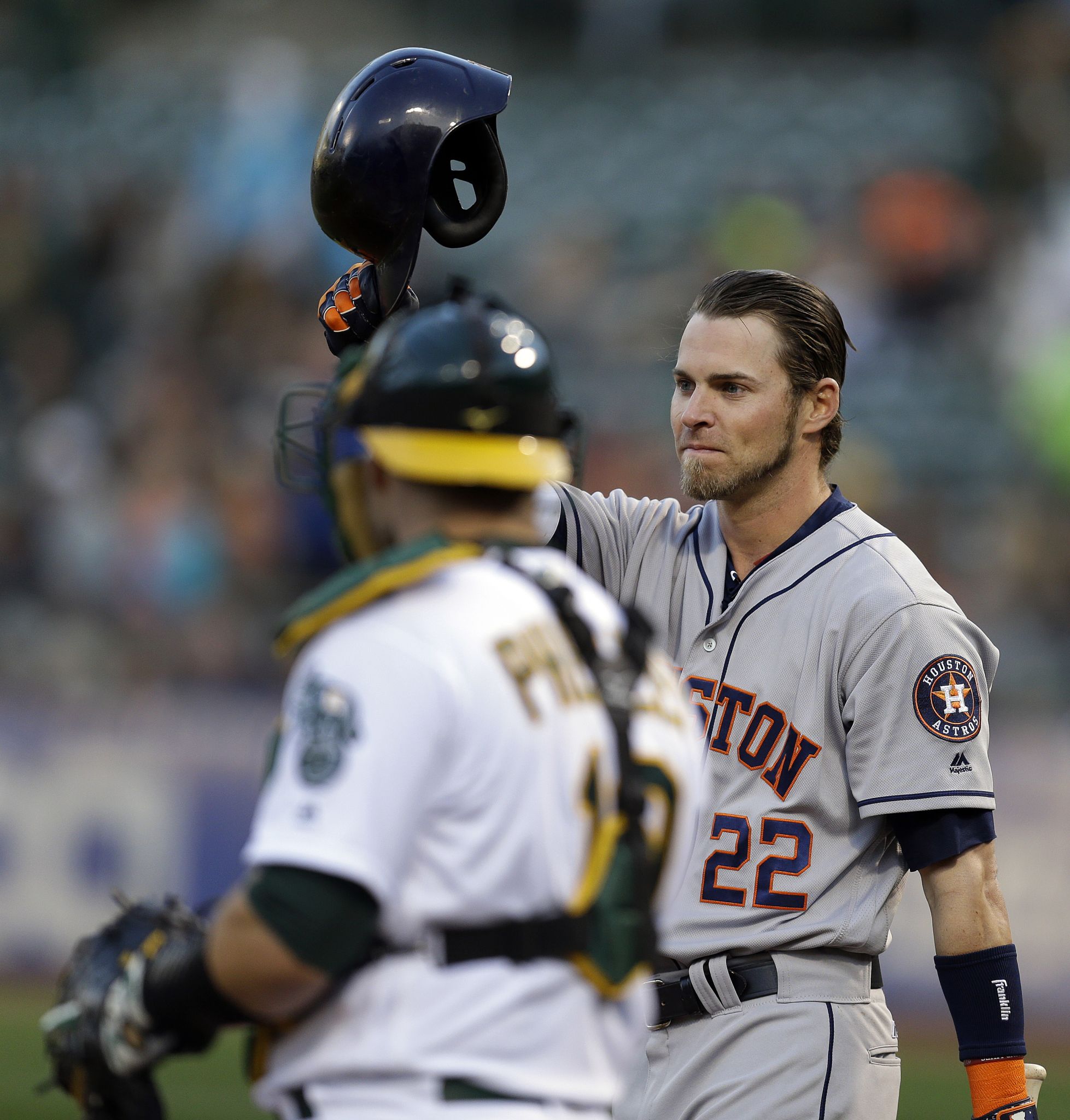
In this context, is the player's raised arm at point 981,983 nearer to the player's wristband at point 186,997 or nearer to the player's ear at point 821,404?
the player's ear at point 821,404

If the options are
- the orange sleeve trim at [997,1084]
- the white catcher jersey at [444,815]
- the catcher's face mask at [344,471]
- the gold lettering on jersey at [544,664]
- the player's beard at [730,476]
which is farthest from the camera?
the player's beard at [730,476]

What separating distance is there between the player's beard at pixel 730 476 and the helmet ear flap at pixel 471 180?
72 centimetres

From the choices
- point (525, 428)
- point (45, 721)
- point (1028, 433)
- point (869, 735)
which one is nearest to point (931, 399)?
point (1028, 433)

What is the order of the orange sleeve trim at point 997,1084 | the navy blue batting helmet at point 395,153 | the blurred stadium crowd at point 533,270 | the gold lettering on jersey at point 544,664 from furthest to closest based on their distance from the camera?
the blurred stadium crowd at point 533,270
the navy blue batting helmet at point 395,153
the orange sleeve trim at point 997,1084
the gold lettering on jersey at point 544,664

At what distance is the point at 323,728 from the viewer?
6.52ft

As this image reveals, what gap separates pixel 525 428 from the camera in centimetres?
221

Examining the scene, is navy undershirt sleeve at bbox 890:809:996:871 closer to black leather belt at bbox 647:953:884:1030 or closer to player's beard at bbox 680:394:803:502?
black leather belt at bbox 647:953:884:1030

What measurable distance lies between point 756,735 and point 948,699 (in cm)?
40

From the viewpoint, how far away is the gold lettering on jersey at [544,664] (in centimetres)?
206

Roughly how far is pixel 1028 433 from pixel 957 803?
8.34 m

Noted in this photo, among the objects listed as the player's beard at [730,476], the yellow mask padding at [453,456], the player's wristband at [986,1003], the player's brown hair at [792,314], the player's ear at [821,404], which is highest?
the player's brown hair at [792,314]

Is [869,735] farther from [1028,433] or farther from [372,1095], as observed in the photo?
[1028,433]

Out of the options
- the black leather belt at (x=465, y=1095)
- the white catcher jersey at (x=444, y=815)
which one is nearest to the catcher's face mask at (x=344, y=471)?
the white catcher jersey at (x=444, y=815)

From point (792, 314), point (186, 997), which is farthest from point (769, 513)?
point (186, 997)
